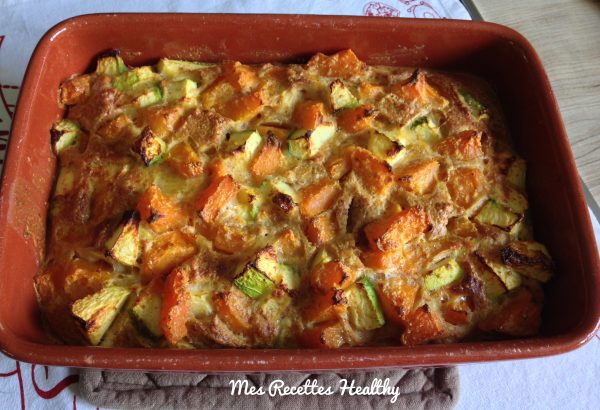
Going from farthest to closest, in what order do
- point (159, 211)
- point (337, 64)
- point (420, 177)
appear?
point (337, 64) < point (420, 177) < point (159, 211)

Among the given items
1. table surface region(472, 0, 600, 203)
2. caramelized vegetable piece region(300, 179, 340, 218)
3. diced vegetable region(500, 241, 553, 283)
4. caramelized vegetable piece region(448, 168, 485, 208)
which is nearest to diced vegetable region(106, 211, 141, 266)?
caramelized vegetable piece region(300, 179, 340, 218)

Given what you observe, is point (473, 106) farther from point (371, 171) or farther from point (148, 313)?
point (148, 313)

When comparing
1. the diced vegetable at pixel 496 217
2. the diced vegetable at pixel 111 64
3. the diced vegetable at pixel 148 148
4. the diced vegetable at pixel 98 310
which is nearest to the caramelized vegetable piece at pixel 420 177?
the diced vegetable at pixel 496 217

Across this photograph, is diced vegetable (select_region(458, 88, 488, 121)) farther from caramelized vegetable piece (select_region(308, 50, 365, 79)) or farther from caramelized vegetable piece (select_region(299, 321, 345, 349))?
caramelized vegetable piece (select_region(299, 321, 345, 349))

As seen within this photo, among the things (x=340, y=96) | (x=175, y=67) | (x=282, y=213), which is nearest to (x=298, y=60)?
(x=340, y=96)

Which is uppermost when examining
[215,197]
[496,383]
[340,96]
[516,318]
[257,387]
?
[340,96]

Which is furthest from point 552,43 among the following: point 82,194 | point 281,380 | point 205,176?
point 82,194
